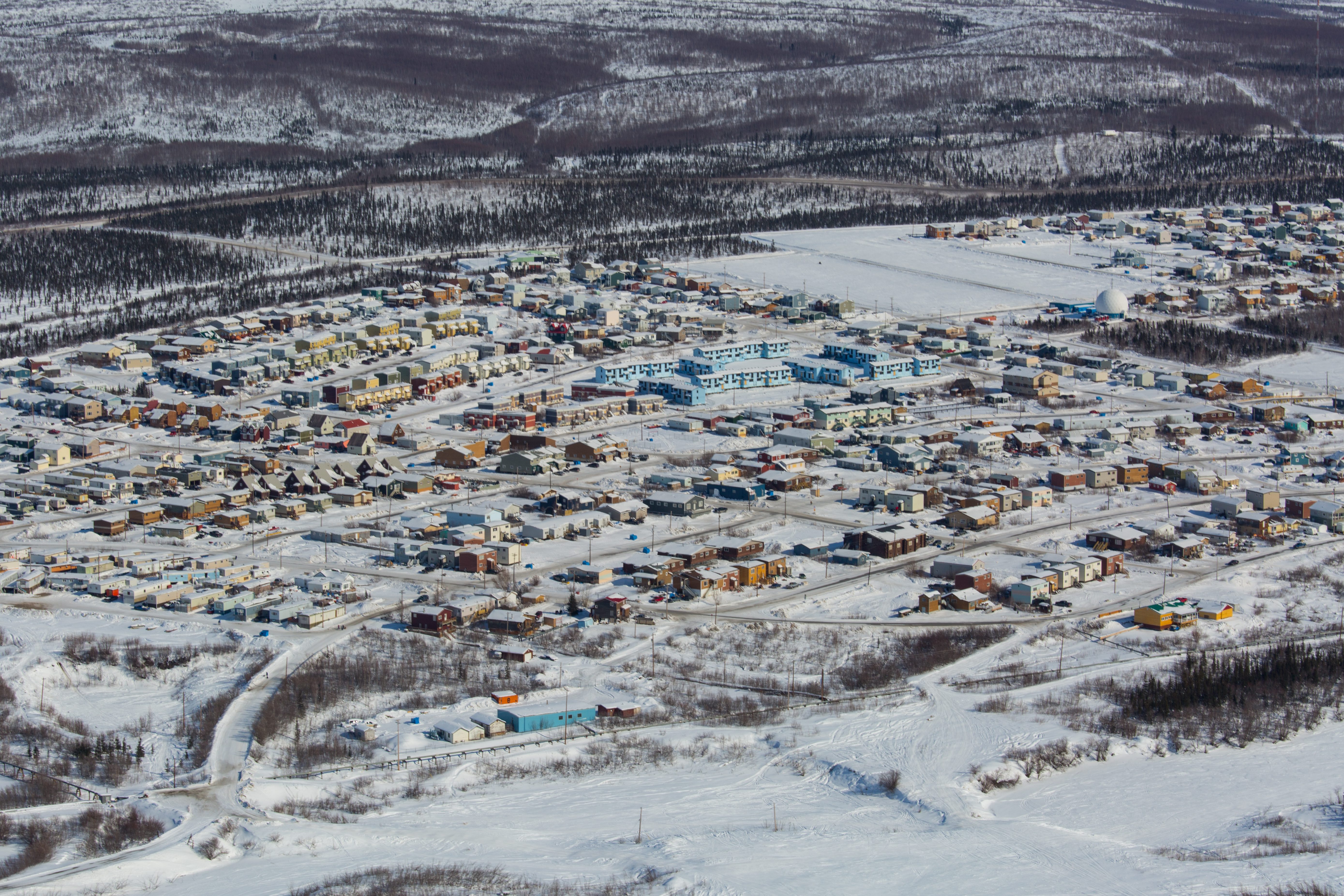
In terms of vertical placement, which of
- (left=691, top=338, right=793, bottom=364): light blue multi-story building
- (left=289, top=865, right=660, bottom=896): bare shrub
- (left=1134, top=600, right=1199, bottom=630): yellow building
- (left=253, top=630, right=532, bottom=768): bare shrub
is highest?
(left=691, top=338, right=793, bottom=364): light blue multi-story building

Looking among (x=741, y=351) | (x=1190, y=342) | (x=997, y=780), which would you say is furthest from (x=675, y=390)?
(x=997, y=780)

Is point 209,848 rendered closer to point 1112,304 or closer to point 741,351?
point 741,351

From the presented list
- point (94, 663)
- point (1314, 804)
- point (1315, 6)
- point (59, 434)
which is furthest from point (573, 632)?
A: point (1315, 6)

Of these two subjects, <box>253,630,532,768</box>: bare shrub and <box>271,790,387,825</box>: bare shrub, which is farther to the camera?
<box>253,630,532,768</box>: bare shrub

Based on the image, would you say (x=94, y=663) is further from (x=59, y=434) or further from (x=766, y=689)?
(x=59, y=434)

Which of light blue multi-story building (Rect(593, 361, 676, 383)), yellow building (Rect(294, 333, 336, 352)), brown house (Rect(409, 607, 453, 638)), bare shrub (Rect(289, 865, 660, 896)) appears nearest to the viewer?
bare shrub (Rect(289, 865, 660, 896))

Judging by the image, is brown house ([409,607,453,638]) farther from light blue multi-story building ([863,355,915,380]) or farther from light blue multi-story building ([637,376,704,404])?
light blue multi-story building ([863,355,915,380])

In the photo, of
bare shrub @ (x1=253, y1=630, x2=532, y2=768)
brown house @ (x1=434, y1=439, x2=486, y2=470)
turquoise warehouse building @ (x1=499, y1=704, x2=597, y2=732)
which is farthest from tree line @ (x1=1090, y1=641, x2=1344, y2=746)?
brown house @ (x1=434, y1=439, x2=486, y2=470)

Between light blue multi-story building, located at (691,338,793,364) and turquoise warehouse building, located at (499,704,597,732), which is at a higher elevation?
light blue multi-story building, located at (691,338,793,364)

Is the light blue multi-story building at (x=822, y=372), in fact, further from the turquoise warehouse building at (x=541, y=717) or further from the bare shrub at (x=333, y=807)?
the bare shrub at (x=333, y=807)
